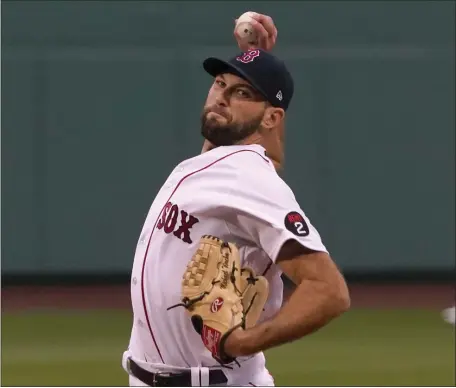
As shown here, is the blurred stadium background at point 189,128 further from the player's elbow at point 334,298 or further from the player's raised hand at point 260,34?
the player's elbow at point 334,298

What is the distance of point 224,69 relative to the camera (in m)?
3.16

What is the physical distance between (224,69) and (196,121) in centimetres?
819

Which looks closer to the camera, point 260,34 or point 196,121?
point 260,34

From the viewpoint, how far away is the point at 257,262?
300cm

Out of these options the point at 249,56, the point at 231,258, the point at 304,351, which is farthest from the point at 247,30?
the point at 304,351

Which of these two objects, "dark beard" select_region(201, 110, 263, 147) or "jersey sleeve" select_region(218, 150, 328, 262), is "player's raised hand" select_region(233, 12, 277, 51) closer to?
"dark beard" select_region(201, 110, 263, 147)

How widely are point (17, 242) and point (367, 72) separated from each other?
3918mm

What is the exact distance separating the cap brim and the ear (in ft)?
0.15

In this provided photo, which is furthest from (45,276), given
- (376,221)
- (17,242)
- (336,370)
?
(336,370)

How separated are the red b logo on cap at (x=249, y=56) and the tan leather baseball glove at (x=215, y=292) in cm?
59

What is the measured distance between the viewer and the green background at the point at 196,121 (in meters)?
11.3

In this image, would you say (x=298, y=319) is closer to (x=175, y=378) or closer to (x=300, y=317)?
(x=300, y=317)

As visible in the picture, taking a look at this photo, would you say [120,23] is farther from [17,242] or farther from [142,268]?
[142,268]

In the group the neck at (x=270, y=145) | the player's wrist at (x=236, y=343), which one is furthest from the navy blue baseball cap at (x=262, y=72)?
the player's wrist at (x=236, y=343)
